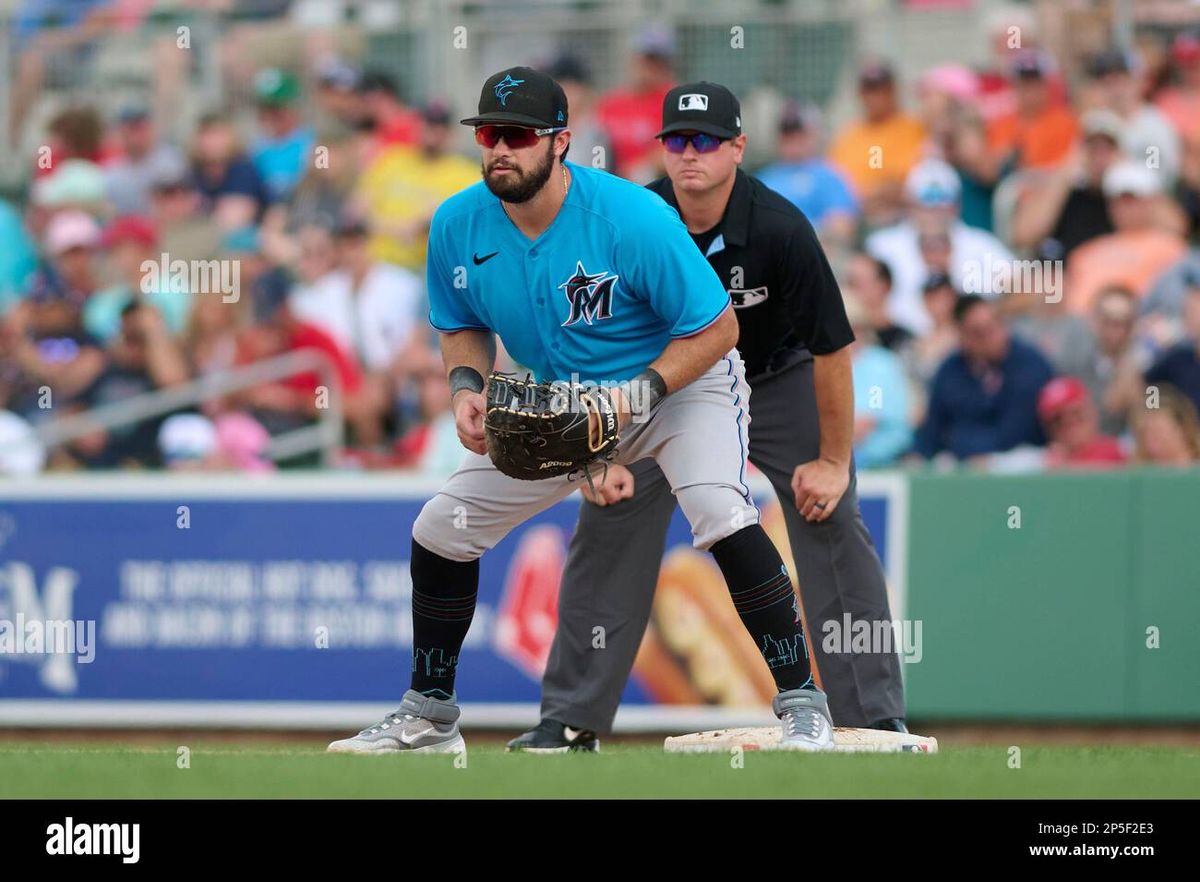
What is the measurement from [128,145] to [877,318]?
609 centimetres

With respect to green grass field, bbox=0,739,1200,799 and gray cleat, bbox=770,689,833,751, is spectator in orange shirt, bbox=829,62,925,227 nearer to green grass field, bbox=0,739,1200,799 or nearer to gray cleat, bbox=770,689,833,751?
gray cleat, bbox=770,689,833,751

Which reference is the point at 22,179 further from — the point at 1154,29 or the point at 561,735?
the point at 561,735

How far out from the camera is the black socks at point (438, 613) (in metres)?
5.94

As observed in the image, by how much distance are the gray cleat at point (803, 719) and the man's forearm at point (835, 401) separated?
3.20 feet

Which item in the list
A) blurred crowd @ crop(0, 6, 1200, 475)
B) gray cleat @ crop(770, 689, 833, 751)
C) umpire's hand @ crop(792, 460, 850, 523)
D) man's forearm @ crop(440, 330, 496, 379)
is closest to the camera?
gray cleat @ crop(770, 689, 833, 751)

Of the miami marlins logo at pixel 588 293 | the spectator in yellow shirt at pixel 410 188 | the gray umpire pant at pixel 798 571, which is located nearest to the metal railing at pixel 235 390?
the spectator in yellow shirt at pixel 410 188

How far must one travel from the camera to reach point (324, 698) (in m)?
10.2

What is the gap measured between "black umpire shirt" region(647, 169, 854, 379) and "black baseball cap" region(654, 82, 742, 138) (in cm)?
24

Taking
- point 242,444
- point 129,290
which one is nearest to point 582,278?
point 242,444

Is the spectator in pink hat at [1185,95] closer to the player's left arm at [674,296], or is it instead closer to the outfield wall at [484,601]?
the outfield wall at [484,601]

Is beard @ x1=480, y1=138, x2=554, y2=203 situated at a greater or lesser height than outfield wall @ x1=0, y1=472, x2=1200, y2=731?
greater

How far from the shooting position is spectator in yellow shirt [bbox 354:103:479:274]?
489 inches

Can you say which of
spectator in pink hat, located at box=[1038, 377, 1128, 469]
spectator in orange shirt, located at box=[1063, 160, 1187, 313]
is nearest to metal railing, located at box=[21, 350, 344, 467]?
spectator in pink hat, located at box=[1038, 377, 1128, 469]

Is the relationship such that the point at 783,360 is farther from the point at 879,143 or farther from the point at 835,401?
the point at 879,143
